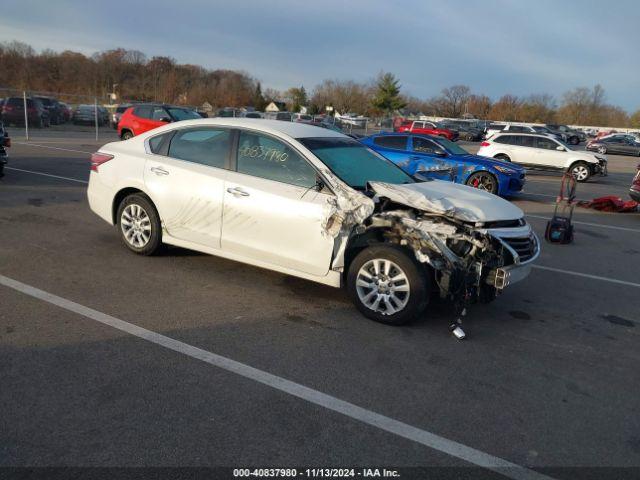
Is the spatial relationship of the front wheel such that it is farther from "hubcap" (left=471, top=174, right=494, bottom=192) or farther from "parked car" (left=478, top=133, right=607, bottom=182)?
"hubcap" (left=471, top=174, right=494, bottom=192)

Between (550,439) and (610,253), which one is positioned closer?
(550,439)

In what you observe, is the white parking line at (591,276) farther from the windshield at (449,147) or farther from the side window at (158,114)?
the side window at (158,114)

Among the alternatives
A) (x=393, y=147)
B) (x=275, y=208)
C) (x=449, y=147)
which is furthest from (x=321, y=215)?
(x=449, y=147)

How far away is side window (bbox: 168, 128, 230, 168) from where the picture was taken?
225 inches

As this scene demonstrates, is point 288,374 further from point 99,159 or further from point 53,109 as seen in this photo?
point 53,109

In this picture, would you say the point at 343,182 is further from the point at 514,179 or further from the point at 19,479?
the point at 514,179

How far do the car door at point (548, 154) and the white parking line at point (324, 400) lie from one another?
19.1 m

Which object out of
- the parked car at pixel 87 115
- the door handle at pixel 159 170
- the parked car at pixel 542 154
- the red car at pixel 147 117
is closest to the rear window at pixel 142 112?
the red car at pixel 147 117

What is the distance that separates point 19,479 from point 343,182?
11.2ft

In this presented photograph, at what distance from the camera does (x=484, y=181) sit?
13.2 m

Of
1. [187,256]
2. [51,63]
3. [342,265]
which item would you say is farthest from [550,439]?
[51,63]

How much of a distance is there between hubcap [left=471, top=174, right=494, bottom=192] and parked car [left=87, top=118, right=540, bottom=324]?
7714mm

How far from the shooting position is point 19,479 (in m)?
2.62

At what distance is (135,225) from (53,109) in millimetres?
31539
